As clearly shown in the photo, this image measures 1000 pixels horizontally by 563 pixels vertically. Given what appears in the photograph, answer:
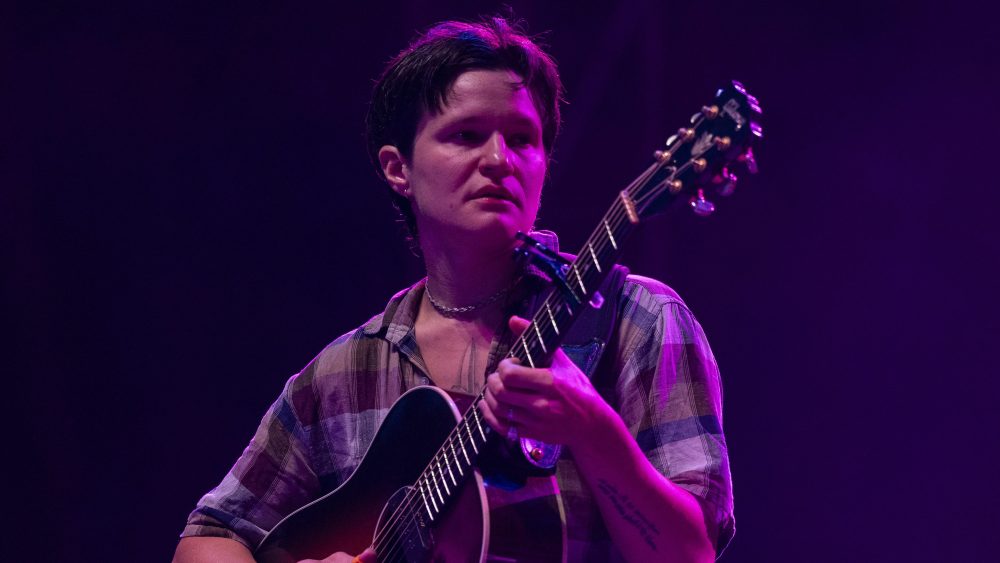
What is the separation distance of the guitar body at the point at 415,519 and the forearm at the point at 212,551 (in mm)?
50

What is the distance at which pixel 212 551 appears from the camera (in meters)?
2.51

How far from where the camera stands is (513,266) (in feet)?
8.25

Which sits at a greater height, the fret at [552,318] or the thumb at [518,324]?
the fret at [552,318]

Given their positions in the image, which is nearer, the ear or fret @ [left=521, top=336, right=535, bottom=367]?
fret @ [left=521, top=336, right=535, bottom=367]

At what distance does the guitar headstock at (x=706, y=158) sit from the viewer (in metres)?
1.58

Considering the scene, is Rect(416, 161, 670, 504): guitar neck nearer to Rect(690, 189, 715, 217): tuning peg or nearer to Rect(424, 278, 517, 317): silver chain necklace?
Rect(690, 189, 715, 217): tuning peg

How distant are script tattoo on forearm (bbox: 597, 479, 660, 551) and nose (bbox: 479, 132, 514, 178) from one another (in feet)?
2.71

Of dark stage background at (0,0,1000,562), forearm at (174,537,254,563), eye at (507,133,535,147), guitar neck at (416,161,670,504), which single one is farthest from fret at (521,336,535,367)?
dark stage background at (0,0,1000,562)

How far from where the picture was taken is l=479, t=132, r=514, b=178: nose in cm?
231

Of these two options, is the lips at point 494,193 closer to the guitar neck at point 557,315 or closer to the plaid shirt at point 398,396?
the plaid shirt at point 398,396

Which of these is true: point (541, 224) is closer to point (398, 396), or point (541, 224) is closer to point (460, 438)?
point (398, 396)

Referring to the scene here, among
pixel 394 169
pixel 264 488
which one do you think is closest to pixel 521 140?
pixel 394 169

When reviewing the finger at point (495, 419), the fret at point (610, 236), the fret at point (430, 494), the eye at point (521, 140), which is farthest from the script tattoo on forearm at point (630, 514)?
the eye at point (521, 140)

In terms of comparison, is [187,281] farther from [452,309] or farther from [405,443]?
[405,443]
